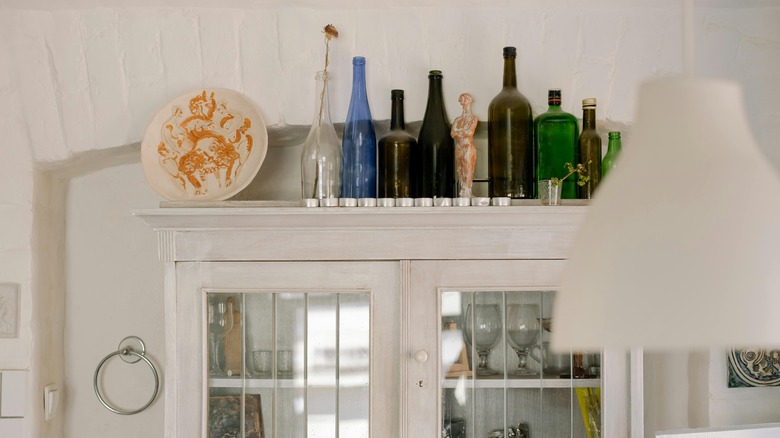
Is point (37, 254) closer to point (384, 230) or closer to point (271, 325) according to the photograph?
point (271, 325)

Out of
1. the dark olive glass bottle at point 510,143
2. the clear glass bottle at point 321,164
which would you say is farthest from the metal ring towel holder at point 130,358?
the dark olive glass bottle at point 510,143

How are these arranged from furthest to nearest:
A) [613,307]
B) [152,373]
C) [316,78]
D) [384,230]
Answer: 1. [152,373]
2. [316,78]
3. [384,230]
4. [613,307]

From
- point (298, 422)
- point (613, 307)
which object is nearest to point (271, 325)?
point (298, 422)

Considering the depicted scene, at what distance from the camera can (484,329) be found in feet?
6.40

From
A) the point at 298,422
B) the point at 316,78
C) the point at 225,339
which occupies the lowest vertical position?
the point at 298,422

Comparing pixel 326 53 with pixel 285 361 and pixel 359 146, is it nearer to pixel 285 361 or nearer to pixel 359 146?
pixel 359 146

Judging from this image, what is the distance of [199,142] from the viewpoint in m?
2.07

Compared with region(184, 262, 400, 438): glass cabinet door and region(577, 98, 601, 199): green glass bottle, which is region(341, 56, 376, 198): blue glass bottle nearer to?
region(184, 262, 400, 438): glass cabinet door

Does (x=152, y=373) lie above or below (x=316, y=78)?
below

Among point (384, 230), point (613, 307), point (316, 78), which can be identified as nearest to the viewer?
point (613, 307)

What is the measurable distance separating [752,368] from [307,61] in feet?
4.34

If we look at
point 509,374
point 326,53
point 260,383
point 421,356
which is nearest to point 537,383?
point 509,374

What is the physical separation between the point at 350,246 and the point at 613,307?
128cm

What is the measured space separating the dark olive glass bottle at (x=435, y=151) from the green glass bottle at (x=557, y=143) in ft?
0.70
